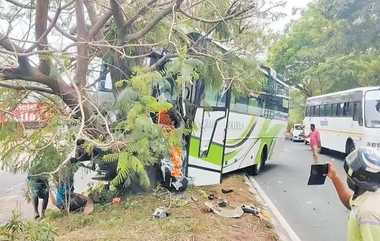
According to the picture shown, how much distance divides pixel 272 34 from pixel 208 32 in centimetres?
235

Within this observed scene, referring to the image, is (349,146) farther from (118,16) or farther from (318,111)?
(118,16)

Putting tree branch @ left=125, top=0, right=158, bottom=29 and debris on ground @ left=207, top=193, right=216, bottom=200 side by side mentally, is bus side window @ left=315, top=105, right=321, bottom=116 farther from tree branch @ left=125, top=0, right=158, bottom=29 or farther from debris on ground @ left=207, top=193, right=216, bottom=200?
tree branch @ left=125, top=0, right=158, bottom=29

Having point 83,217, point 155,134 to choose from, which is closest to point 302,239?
point 155,134

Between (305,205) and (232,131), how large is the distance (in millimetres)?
2631

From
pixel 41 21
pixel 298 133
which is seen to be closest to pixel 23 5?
pixel 41 21

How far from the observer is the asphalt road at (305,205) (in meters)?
8.52

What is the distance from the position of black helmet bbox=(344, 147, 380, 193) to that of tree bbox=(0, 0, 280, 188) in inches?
127

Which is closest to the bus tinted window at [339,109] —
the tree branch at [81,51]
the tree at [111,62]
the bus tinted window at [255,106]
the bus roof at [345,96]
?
the bus roof at [345,96]

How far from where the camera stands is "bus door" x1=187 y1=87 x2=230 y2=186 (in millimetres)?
10062

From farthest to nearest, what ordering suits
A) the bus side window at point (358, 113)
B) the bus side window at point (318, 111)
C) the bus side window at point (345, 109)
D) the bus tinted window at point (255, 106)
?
the bus side window at point (318, 111) → the bus side window at point (345, 109) → the bus side window at point (358, 113) → the bus tinted window at point (255, 106)

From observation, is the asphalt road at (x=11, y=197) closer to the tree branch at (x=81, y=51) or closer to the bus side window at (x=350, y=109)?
the tree branch at (x=81, y=51)

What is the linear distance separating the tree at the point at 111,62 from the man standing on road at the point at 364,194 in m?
3.26

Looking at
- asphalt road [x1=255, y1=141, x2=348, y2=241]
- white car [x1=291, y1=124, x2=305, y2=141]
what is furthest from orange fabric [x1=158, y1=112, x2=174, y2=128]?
white car [x1=291, y1=124, x2=305, y2=141]

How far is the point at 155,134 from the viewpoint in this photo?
693 centimetres
